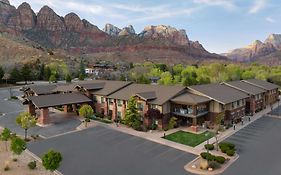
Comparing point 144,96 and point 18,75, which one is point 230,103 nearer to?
point 144,96

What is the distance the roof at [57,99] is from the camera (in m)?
43.7

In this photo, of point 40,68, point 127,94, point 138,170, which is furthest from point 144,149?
point 40,68

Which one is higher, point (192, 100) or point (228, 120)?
point (192, 100)

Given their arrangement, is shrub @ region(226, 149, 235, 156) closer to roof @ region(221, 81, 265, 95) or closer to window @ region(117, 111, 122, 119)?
window @ region(117, 111, 122, 119)

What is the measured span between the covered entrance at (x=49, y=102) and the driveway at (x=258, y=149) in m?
28.5

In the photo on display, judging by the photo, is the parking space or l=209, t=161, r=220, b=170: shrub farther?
the parking space

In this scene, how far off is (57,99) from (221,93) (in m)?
30.6

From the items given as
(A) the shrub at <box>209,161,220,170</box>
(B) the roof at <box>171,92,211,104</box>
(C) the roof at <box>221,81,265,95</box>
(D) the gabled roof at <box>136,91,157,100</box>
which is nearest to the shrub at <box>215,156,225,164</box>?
(A) the shrub at <box>209,161,220,170</box>

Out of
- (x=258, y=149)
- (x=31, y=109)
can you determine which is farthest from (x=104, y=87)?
(x=258, y=149)

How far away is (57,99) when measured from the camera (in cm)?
4669

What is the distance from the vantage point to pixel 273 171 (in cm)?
2512

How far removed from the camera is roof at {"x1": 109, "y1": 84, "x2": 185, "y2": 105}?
42.3 m

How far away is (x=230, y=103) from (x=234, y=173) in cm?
2122

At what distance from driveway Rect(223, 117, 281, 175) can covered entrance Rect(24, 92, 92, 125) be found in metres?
28.5
